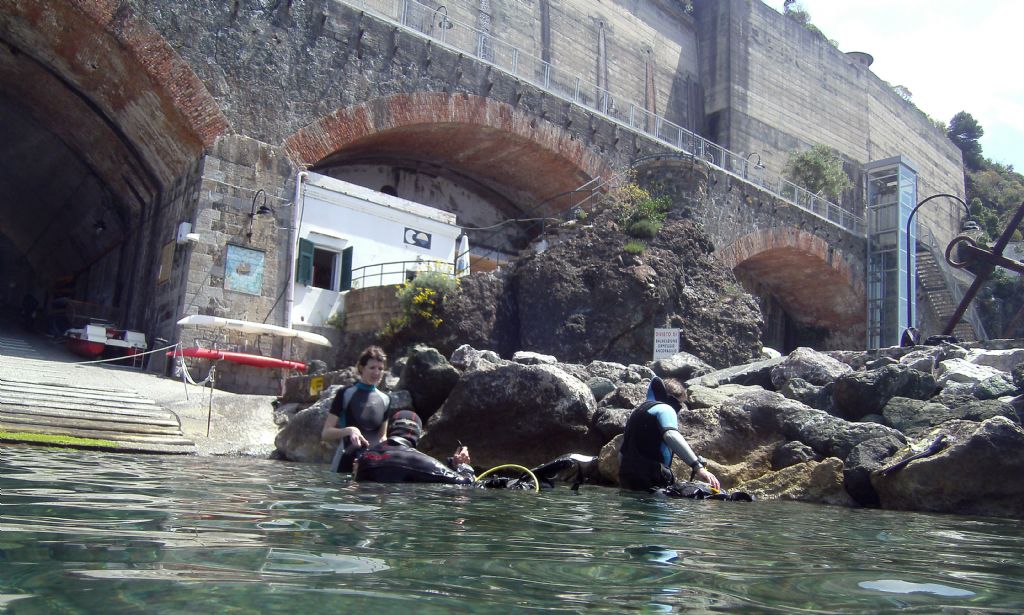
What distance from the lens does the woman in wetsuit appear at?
6.84 metres

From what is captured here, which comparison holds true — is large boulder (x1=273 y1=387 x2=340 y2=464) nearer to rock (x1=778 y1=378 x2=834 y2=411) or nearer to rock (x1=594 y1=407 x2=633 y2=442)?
rock (x1=594 y1=407 x2=633 y2=442)

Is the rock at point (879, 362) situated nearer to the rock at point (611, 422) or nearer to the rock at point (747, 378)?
the rock at point (747, 378)

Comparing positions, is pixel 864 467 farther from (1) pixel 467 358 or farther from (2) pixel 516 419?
(1) pixel 467 358

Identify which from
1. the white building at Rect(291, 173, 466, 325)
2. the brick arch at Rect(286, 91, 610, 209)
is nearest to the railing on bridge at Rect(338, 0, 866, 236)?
the brick arch at Rect(286, 91, 610, 209)

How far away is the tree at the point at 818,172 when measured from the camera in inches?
1273

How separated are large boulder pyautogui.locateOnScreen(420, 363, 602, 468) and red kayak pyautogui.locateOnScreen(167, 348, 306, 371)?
5811 millimetres

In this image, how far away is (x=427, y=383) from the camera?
1110cm

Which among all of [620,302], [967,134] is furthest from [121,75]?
[967,134]

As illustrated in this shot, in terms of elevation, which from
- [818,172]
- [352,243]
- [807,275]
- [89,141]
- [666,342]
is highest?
[818,172]

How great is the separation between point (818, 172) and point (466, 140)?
16942 millimetres

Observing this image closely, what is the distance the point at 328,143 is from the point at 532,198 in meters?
8.37

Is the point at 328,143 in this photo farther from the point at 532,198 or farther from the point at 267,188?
the point at 532,198

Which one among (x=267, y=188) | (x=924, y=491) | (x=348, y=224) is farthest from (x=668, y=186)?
Answer: (x=924, y=491)

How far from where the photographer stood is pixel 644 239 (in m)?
19.0
